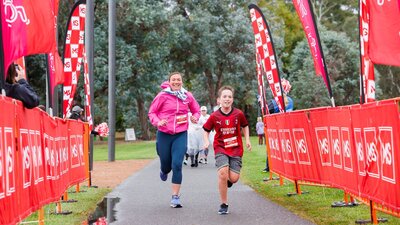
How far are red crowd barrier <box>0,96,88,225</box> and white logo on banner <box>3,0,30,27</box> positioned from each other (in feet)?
2.34

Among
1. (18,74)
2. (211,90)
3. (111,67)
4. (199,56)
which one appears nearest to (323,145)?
(18,74)

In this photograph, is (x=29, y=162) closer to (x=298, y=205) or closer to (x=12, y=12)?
(x=12, y=12)

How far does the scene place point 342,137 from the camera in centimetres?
913

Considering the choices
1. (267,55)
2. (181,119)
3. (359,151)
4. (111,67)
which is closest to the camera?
(359,151)

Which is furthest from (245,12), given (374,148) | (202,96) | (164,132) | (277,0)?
(374,148)

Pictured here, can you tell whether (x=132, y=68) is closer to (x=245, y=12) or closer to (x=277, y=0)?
(x=245, y=12)

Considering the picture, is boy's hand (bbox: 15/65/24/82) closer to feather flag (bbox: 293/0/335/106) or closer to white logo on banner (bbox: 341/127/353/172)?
white logo on banner (bbox: 341/127/353/172)

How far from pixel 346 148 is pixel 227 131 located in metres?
1.96

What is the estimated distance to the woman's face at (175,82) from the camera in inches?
452

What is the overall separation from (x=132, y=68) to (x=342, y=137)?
3320 centimetres

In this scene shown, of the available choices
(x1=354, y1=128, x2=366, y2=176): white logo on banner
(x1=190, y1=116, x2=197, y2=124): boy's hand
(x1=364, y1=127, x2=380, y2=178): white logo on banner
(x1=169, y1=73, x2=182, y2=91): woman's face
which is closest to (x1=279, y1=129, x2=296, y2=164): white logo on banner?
(x1=190, y1=116, x2=197, y2=124): boy's hand

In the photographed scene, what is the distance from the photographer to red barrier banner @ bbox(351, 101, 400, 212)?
22.6 ft

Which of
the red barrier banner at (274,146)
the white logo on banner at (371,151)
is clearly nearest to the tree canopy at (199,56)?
the red barrier banner at (274,146)

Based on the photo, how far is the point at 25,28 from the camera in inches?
280
